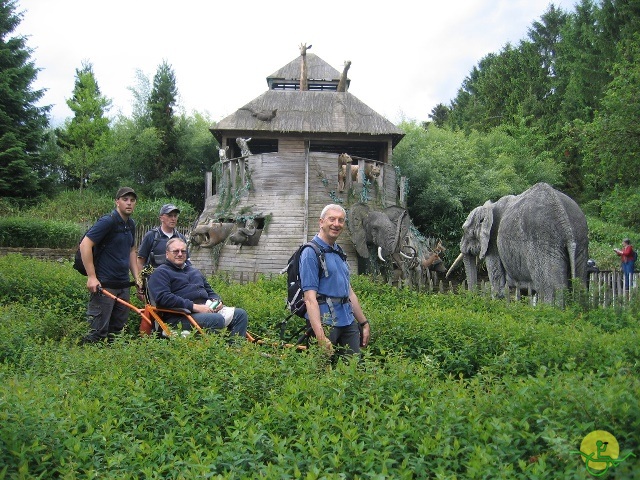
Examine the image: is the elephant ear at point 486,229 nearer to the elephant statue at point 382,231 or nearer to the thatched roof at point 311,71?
the elephant statue at point 382,231

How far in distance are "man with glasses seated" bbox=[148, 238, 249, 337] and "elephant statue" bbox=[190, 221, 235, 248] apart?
479 inches

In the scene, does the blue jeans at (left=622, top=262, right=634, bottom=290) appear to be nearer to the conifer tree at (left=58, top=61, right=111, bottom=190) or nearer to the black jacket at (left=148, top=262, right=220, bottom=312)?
the black jacket at (left=148, top=262, right=220, bottom=312)

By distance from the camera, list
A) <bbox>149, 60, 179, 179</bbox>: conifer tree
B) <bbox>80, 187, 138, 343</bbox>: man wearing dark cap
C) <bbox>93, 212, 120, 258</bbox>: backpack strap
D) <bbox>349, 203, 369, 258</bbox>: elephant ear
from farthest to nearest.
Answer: <bbox>149, 60, 179, 179</bbox>: conifer tree
<bbox>349, 203, 369, 258</bbox>: elephant ear
<bbox>93, 212, 120, 258</bbox>: backpack strap
<bbox>80, 187, 138, 343</bbox>: man wearing dark cap

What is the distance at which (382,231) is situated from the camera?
60.2 ft

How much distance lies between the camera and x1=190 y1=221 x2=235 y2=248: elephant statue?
1983 centimetres

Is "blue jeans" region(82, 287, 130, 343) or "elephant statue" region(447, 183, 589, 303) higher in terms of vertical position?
"elephant statue" region(447, 183, 589, 303)

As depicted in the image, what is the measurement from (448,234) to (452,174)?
13.5ft

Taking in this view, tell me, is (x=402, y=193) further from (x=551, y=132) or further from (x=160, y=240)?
(x=551, y=132)

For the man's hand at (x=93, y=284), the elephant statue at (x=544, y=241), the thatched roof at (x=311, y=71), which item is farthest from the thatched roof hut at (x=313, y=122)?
the man's hand at (x=93, y=284)

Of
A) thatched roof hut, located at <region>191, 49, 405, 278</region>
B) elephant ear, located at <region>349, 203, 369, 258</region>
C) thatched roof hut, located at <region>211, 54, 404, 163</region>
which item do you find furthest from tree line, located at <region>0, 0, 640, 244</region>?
elephant ear, located at <region>349, 203, 369, 258</region>

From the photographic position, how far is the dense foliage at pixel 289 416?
327 cm

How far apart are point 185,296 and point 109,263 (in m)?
1.30

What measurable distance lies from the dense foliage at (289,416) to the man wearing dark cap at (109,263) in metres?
1.60

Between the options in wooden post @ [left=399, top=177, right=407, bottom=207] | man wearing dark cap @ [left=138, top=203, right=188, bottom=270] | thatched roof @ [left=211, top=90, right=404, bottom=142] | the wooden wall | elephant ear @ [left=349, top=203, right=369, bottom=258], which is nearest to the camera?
man wearing dark cap @ [left=138, top=203, right=188, bottom=270]
